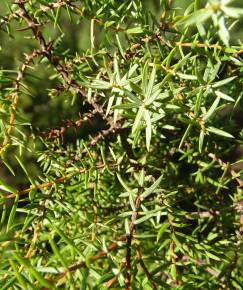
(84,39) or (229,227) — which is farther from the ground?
(229,227)

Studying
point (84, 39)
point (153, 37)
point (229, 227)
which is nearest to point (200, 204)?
point (229, 227)

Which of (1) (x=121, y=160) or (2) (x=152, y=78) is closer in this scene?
(2) (x=152, y=78)

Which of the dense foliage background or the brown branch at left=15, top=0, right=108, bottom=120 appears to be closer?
the dense foliage background

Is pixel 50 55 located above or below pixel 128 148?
above

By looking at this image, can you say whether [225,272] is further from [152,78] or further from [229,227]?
[152,78]

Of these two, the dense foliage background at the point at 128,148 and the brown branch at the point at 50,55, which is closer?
the dense foliage background at the point at 128,148

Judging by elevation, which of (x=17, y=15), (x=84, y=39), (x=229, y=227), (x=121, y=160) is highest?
(x=17, y=15)

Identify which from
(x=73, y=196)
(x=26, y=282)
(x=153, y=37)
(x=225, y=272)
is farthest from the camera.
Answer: (x=73, y=196)

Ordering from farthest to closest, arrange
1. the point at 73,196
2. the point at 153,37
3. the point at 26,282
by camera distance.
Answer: the point at 73,196
the point at 153,37
the point at 26,282
